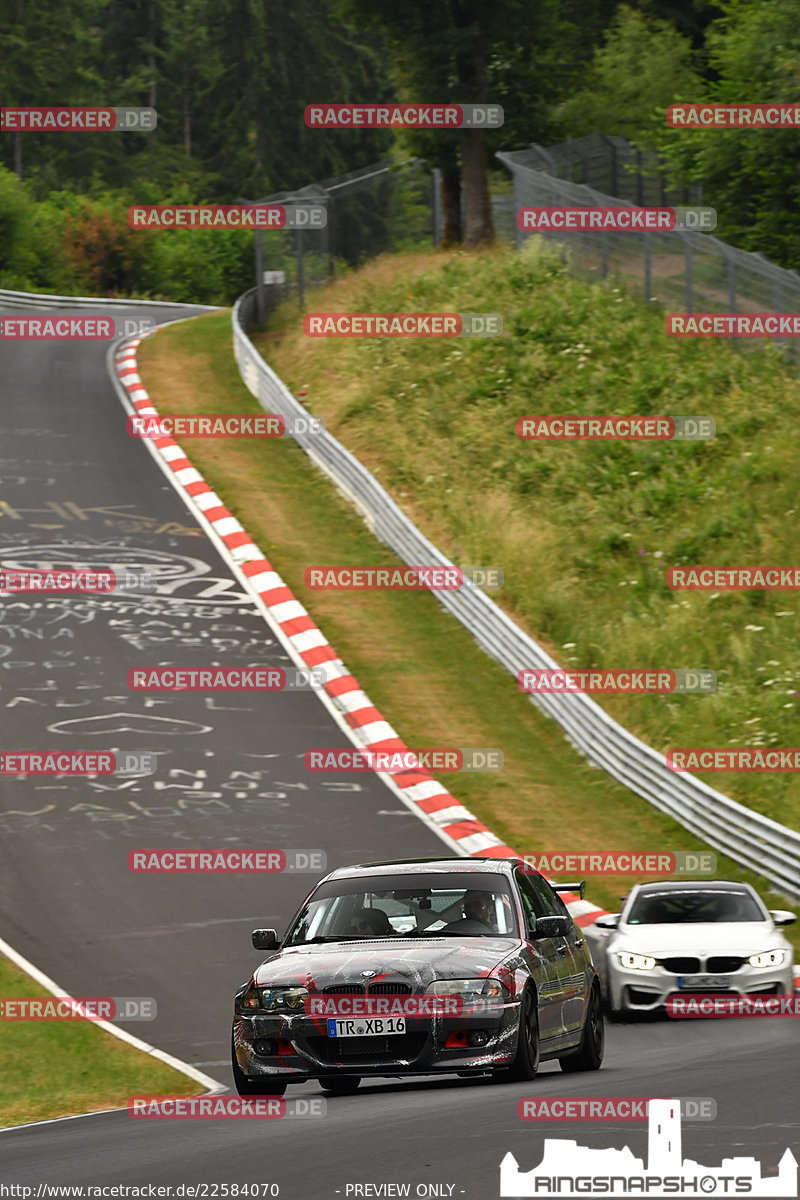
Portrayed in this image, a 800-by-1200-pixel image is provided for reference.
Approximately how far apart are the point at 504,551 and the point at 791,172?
37.5ft

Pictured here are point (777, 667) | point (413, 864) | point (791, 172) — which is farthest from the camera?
point (791, 172)

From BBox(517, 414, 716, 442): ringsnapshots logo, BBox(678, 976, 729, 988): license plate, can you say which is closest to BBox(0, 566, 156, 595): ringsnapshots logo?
BBox(517, 414, 716, 442): ringsnapshots logo

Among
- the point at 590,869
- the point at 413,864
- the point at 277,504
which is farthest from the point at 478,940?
the point at 277,504

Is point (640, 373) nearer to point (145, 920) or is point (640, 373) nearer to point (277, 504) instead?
point (277, 504)

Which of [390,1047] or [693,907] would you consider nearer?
[390,1047]

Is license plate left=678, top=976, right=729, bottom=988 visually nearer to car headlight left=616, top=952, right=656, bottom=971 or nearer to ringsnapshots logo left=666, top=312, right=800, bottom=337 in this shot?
car headlight left=616, top=952, right=656, bottom=971

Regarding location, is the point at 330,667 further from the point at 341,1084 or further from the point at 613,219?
the point at 613,219

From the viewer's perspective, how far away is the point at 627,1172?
275 inches

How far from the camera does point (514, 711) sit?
22.7m

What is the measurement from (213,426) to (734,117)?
11.6 m

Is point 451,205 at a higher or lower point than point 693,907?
higher

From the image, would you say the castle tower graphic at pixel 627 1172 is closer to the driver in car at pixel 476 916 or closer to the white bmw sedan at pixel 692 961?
the driver in car at pixel 476 916

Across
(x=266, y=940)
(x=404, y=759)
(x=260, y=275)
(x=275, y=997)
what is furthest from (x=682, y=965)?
(x=260, y=275)

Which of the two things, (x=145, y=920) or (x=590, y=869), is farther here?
(x=590, y=869)
